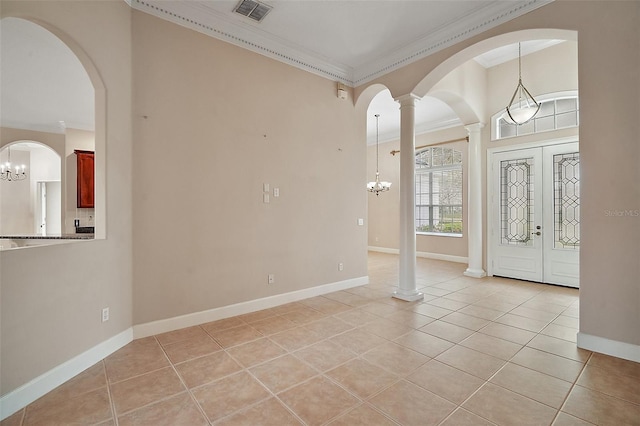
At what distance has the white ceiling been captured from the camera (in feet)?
10.8

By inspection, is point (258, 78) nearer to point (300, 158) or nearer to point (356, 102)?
point (300, 158)

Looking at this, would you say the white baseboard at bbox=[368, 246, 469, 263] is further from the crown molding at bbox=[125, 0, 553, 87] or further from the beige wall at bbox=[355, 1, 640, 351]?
the crown molding at bbox=[125, 0, 553, 87]

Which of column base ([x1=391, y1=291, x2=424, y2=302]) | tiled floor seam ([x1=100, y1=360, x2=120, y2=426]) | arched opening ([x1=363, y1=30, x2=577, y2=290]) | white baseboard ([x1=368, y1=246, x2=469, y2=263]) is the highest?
arched opening ([x1=363, y1=30, x2=577, y2=290])

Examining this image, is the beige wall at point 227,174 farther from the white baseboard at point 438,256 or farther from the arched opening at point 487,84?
the white baseboard at point 438,256

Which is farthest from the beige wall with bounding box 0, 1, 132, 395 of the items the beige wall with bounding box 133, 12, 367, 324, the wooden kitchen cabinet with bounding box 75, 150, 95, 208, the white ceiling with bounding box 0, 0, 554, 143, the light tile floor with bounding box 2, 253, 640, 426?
the wooden kitchen cabinet with bounding box 75, 150, 95, 208

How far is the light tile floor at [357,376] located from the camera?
192cm

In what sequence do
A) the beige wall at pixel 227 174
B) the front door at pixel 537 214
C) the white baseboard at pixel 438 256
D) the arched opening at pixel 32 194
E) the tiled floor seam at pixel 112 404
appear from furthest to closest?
the arched opening at pixel 32 194 → the white baseboard at pixel 438 256 → the front door at pixel 537 214 → the beige wall at pixel 227 174 → the tiled floor seam at pixel 112 404

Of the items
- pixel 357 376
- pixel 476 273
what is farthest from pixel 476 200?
pixel 357 376

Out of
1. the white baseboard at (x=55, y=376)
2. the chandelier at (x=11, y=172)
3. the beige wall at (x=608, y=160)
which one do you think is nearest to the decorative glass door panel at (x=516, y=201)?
the beige wall at (x=608, y=160)

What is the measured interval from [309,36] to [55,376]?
4.32 m

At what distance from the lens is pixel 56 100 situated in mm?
5203

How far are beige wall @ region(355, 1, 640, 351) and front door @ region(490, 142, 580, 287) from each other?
2.42 metres

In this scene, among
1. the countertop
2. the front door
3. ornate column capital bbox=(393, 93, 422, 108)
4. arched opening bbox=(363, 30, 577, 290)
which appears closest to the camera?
the countertop

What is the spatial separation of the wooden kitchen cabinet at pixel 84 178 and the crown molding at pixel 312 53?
4910 mm
